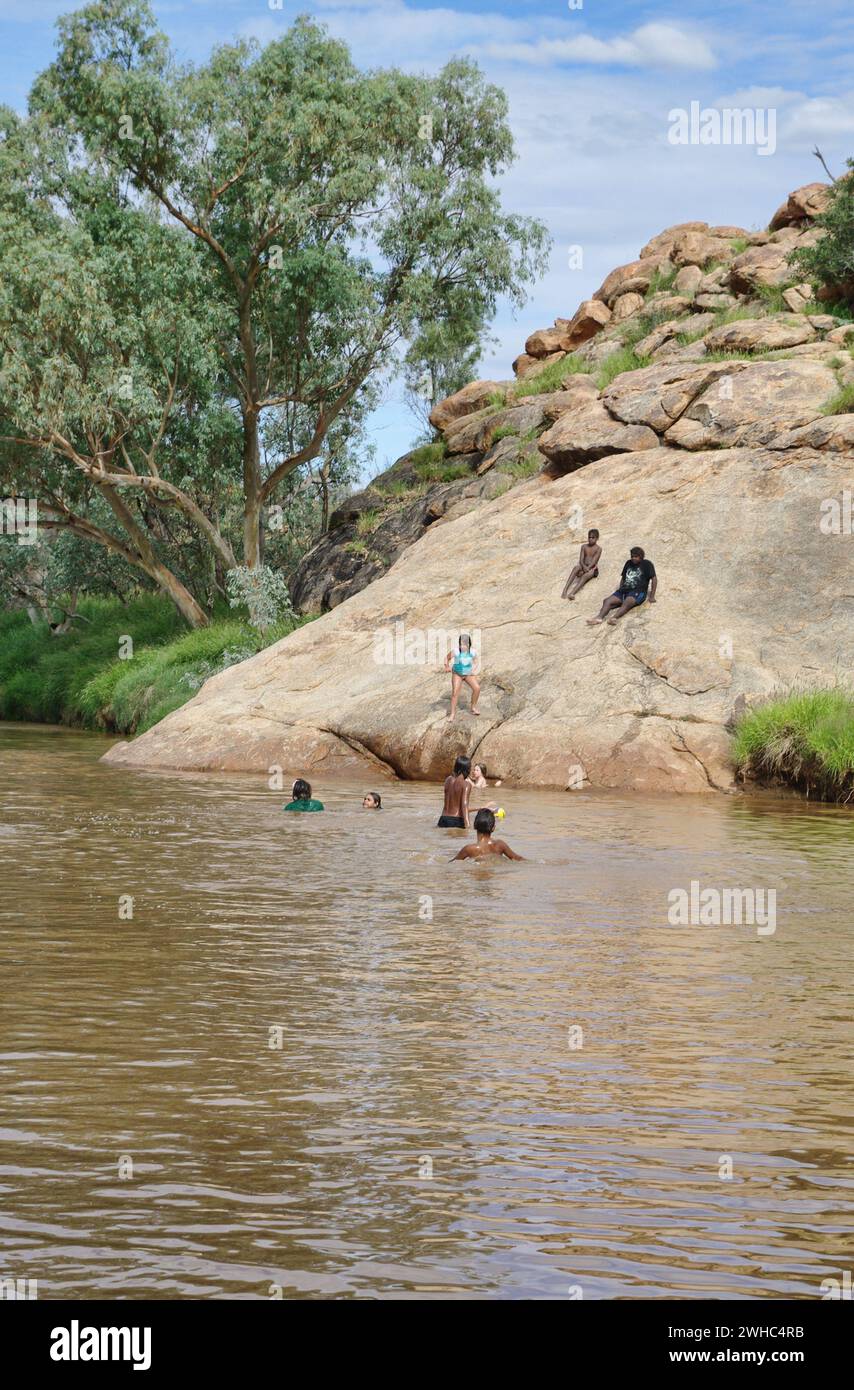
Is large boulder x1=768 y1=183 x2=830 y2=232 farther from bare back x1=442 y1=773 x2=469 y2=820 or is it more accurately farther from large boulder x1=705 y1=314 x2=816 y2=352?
bare back x1=442 y1=773 x2=469 y2=820

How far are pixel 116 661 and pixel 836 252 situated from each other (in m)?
20.6

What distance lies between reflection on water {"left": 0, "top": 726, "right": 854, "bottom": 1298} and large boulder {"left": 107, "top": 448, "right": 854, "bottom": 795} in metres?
8.53

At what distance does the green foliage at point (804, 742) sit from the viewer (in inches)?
838

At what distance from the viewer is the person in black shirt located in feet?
81.9

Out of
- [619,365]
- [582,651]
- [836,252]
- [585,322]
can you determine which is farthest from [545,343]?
[582,651]

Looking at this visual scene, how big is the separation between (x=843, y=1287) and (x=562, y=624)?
2113 cm

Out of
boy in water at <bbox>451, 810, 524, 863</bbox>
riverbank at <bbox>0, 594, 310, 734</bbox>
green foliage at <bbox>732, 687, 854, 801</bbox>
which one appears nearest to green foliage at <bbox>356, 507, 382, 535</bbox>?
riverbank at <bbox>0, 594, 310, 734</bbox>

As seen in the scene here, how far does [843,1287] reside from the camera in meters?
4.85

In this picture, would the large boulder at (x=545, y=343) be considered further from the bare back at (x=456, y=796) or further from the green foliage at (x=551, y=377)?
the bare back at (x=456, y=796)

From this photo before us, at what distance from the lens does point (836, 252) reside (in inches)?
1281

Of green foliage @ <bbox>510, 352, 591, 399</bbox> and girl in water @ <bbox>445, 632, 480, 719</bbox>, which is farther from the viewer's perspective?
green foliage @ <bbox>510, 352, 591, 399</bbox>

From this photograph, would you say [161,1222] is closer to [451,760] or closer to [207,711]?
[451,760]

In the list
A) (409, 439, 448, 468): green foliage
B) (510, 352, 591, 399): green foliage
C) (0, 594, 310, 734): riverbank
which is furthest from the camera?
(409, 439, 448, 468): green foliage
